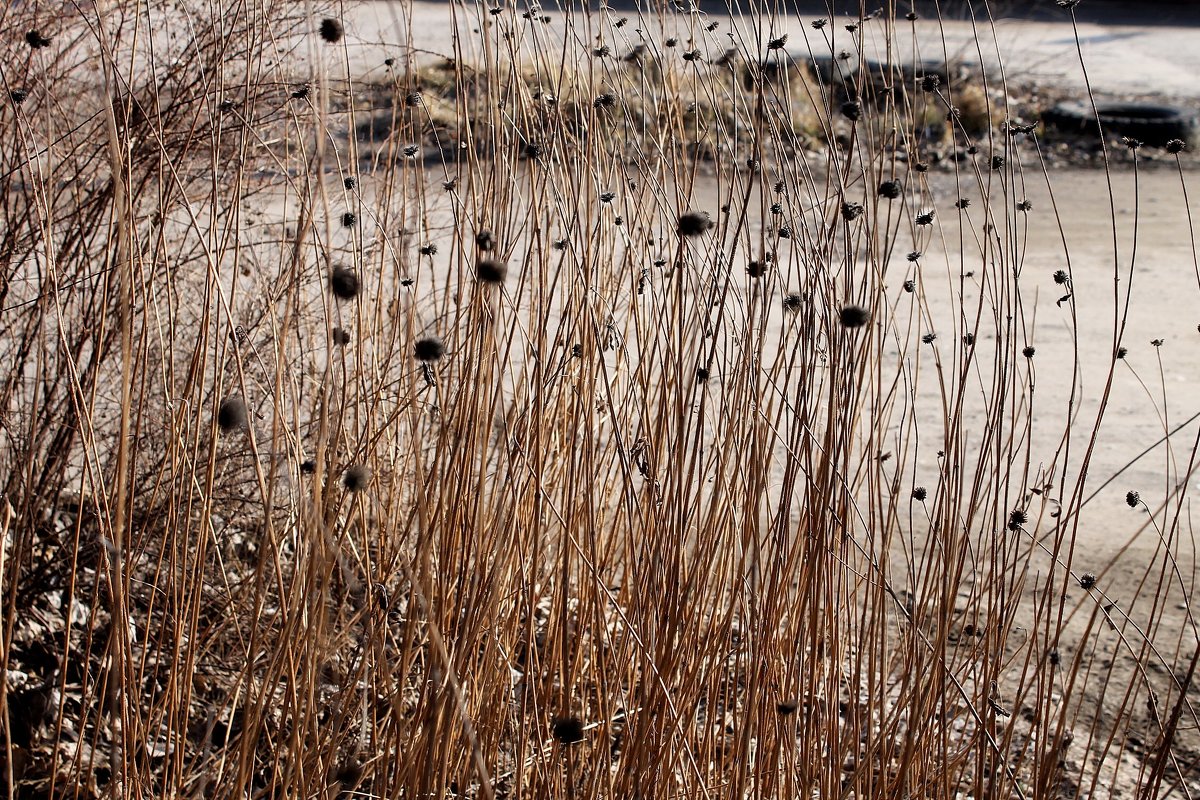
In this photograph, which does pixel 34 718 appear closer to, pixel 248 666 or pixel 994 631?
pixel 248 666

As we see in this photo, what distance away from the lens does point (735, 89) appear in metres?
1.56

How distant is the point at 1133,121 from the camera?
8531mm

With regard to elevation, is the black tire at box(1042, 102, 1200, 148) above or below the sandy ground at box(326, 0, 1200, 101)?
below

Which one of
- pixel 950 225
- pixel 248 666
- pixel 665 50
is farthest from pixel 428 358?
pixel 950 225

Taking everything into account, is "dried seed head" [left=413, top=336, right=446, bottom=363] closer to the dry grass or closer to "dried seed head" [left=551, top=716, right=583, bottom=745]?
the dry grass

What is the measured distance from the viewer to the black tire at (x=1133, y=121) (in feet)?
28.1

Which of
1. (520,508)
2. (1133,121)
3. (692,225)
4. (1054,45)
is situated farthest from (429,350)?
(1054,45)

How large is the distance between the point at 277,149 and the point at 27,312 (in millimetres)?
992

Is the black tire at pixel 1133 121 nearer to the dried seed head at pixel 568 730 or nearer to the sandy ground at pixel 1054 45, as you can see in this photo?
the sandy ground at pixel 1054 45

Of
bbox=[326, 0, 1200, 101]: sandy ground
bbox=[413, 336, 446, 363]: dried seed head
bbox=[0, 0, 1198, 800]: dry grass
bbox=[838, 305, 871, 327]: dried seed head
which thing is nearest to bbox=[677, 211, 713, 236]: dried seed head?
bbox=[0, 0, 1198, 800]: dry grass

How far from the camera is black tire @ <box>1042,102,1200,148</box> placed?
28.1 ft

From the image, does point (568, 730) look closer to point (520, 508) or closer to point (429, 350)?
point (429, 350)

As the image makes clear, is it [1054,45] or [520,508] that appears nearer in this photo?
[520,508]

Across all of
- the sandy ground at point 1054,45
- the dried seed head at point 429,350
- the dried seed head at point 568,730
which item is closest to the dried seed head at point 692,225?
the dried seed head at point 429,350
